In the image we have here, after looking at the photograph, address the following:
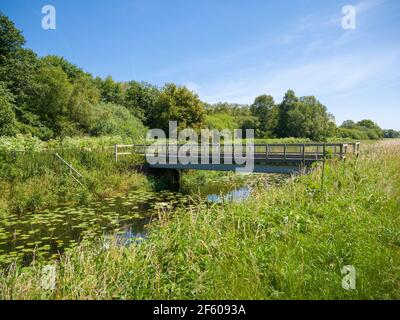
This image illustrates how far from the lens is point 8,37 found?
29.4m

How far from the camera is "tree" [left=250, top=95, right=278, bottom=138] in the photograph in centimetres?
5847

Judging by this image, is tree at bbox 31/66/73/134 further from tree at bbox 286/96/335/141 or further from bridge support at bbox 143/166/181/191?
tree at bbox 286/96/335/141

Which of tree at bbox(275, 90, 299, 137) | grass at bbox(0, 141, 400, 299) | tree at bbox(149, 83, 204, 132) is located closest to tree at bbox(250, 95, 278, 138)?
tree at bbox(275, 90, 299, 137)

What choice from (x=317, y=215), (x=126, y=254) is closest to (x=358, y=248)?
(x=317, y=215)

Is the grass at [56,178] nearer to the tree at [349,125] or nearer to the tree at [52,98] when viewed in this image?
the tree at [52,98]

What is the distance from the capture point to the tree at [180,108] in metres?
34.0

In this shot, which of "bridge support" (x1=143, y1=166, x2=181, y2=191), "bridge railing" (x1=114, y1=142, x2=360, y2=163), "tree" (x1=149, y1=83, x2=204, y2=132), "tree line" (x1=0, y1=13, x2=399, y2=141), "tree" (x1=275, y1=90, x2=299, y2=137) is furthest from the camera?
"tree" (x1=275, y1=90, x2=299, y2=137)

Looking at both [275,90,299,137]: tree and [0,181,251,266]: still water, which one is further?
[275,90,299,137]: tree

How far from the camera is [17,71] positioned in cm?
2834

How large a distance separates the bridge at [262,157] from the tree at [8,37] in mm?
19795

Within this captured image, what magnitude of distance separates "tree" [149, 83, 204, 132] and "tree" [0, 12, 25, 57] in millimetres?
15925

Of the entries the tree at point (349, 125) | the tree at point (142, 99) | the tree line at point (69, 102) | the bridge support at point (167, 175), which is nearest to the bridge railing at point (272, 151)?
the bridge support at point (167, 175)

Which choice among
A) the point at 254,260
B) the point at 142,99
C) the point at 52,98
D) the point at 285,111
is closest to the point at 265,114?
the point at 285,111
